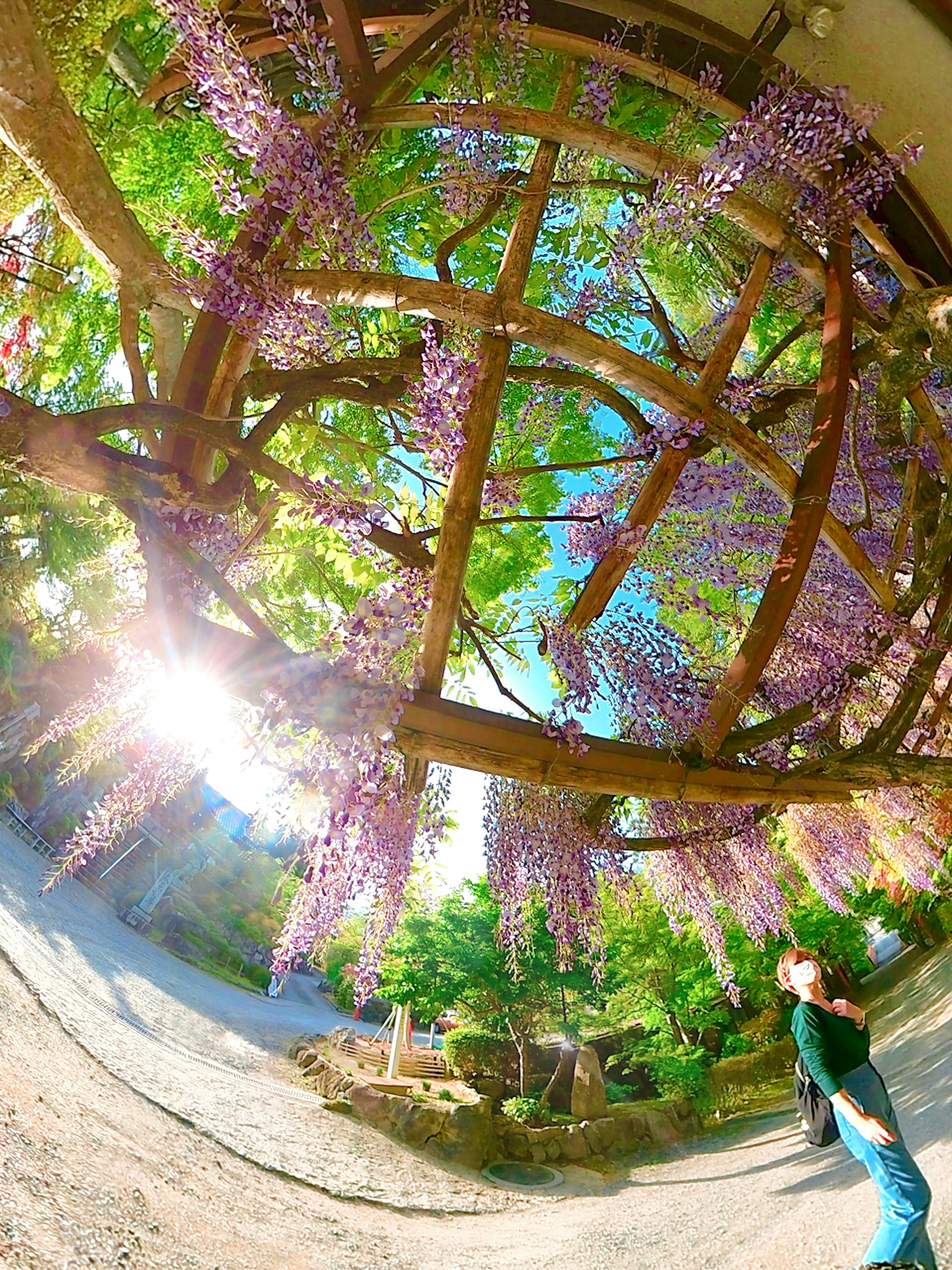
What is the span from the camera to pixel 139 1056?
17.1ft

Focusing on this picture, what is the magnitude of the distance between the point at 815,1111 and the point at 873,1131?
19 centimetres

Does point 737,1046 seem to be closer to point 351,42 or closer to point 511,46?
point 511,46

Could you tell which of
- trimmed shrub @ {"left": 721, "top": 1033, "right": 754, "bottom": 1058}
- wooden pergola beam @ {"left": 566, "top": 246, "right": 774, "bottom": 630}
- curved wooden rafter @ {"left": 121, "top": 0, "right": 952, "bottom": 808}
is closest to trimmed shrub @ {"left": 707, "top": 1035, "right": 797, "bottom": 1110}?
trimmed shrub @ {"left": 721, "top": 1033, "right": 754, "bottom": 1058}

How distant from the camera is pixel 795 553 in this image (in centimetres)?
115

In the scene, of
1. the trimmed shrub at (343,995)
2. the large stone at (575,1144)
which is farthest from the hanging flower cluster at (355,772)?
the trimmed shrub at (343,995)

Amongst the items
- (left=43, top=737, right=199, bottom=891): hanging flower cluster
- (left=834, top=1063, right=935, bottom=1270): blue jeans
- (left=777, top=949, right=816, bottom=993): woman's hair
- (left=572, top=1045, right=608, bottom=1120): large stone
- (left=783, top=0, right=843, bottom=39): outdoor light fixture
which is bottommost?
(left=572, top=1045, right=608, bottom=1120): large stone

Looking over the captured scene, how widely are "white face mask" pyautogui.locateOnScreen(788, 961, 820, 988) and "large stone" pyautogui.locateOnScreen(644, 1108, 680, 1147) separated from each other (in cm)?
664

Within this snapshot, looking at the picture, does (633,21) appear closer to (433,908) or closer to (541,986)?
(433,908)

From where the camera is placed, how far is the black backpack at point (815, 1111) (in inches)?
61.7

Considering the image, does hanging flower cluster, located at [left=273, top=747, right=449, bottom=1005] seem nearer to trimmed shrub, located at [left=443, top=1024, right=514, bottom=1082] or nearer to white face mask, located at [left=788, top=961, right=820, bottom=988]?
white face mask, located at [left=788, top=961, right=820, bottom=988]

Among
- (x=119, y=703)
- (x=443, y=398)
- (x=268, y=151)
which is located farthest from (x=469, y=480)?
(x=119, y=703)

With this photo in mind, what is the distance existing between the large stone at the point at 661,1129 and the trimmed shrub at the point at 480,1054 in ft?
5.60

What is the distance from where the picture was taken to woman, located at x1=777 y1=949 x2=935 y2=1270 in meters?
1.46

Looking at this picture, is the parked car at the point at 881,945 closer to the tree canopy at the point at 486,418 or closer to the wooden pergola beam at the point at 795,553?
the tree canopy at the point at 486,418
